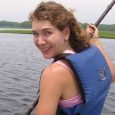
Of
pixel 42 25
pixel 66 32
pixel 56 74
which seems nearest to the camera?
pixel 56 74

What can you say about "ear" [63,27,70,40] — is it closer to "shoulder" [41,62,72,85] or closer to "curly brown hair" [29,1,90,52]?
"curly brown hair" [29,1,90,52]

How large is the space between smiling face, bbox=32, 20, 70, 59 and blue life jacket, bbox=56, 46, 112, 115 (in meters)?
0.14

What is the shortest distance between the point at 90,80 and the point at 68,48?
1.20 feet

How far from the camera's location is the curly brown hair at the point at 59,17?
120 inches

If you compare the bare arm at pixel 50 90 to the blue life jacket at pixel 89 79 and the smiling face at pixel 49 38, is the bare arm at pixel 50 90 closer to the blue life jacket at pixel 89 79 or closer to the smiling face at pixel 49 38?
the blue life jacket at pixel 89 79

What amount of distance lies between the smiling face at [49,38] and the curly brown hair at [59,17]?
0.14 feet

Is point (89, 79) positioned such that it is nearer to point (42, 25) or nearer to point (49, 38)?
point (49, 38)

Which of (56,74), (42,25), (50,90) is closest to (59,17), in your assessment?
(42,25)

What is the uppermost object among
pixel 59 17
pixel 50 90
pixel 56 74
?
pixel 59 17

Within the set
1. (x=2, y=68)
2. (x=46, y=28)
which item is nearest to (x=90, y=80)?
(x=46, y=28)

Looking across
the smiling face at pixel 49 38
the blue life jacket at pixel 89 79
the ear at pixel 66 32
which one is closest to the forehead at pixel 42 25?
the smiling face at pixel 49 38

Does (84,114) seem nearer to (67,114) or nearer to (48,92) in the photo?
(67,114)

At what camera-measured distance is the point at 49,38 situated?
3.07 metres

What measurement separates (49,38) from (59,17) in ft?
0.64
